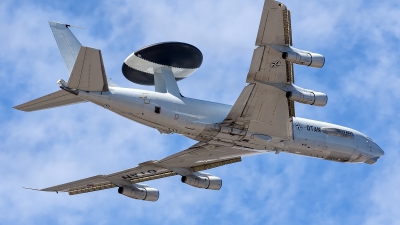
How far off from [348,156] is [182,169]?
10.5 metres

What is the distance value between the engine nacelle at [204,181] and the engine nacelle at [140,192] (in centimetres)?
254

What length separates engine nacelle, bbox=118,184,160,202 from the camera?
180 feet

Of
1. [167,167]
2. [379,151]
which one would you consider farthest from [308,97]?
[167,167]

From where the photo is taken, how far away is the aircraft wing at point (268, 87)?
1650 inches

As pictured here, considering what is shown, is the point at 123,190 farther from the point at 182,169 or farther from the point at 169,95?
the point at 169,95

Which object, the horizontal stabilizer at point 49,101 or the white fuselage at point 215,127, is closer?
the horizontal stabilizer at point 49,101

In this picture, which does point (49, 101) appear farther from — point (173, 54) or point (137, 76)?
point (173, 54)

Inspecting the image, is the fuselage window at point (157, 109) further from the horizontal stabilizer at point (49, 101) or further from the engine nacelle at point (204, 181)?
the engine nacelle at point (204, 181)

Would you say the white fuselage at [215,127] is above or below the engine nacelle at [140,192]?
above

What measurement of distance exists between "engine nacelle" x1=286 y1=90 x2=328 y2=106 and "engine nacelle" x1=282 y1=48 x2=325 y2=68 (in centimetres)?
192

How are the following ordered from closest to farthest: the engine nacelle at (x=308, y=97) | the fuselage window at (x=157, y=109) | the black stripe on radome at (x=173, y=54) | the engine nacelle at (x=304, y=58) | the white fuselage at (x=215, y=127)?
the engine nacelle at (x=304, y=58) → the white fuselage at (x=215, y=127) → the fuselage window at (x=157, y=109) → the black stripe on radome at (x=173, y=54) → the engine nacelle at (x=308, y=97)

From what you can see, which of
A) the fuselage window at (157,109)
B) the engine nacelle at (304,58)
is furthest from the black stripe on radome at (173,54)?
the engine nacelle at (304,58)

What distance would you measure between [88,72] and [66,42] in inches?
260

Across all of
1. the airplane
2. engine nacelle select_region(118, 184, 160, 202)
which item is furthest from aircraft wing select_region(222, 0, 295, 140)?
engine nacelle select_region(118, 184, 160, 202)
